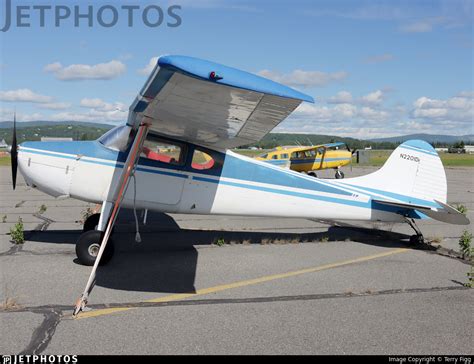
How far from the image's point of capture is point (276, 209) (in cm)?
755

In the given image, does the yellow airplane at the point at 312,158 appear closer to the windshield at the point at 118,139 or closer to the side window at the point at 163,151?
the side window at the point at 163,151

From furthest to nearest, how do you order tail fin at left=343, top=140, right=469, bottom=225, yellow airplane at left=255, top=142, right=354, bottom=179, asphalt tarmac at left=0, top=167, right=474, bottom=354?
yellow airplane at left=255, top=142, right=354, bottom=179 → tail fin at left=343, top=140, right=469, bottom=225 → asphalt tarmac at left=0, top=167, right=474, bottom=354

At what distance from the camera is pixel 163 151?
7.06 meters

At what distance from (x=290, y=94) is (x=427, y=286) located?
3.14 meters

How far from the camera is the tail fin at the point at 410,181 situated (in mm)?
8086

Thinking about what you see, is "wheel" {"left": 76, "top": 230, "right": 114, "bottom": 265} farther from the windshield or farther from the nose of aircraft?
the windshield

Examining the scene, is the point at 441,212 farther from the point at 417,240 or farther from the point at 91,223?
the point at 91,223

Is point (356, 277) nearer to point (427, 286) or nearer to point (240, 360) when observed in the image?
point (427, 286)

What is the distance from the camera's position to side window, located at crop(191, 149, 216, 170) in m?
7.19

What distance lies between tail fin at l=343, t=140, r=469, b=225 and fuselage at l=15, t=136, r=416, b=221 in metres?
0.16

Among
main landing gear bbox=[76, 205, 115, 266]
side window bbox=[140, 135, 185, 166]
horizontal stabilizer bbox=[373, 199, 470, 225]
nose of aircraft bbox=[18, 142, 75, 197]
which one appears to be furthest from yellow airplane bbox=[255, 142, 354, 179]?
main landing gear bbox=[76, 205, 115, 266]

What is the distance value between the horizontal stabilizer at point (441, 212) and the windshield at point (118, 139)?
4.38 metres

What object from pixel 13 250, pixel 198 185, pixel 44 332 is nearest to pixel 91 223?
pixel 13 250

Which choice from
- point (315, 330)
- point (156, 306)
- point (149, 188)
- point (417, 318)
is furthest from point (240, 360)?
point (149, 188)
